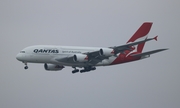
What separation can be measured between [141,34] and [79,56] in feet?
39.4

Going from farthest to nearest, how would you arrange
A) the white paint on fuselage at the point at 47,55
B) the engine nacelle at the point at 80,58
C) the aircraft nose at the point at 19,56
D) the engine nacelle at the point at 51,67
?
the engine nacelle at the point at 51,67
the engine nacelle at the point at 80,58
the aircraft nose at the point at 19,56
the white paint on fuselage at the point at 47,55

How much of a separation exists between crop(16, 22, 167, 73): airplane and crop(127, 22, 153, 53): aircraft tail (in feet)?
4.68

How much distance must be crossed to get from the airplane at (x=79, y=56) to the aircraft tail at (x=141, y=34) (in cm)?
143

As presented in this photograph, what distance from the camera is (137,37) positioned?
68.1m

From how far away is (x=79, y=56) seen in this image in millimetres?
62031

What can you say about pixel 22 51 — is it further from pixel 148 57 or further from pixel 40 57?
pixel 148 57

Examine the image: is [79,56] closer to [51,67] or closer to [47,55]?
[47,55]

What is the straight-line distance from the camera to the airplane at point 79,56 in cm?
6081

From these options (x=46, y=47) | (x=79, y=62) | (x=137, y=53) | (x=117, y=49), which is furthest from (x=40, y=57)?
(x=137, y=53)

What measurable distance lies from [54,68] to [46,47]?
651 centimetres

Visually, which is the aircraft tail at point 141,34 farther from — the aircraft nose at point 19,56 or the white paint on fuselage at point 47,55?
the aircraft nose at point 19,56

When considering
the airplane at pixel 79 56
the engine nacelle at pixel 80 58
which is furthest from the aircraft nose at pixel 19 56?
the engine nacelle at pixel 80 58

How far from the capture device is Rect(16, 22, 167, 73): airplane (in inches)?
2394

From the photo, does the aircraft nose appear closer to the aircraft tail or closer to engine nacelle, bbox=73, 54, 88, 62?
engine nacelle, bbox=73, 54, 88, 62
